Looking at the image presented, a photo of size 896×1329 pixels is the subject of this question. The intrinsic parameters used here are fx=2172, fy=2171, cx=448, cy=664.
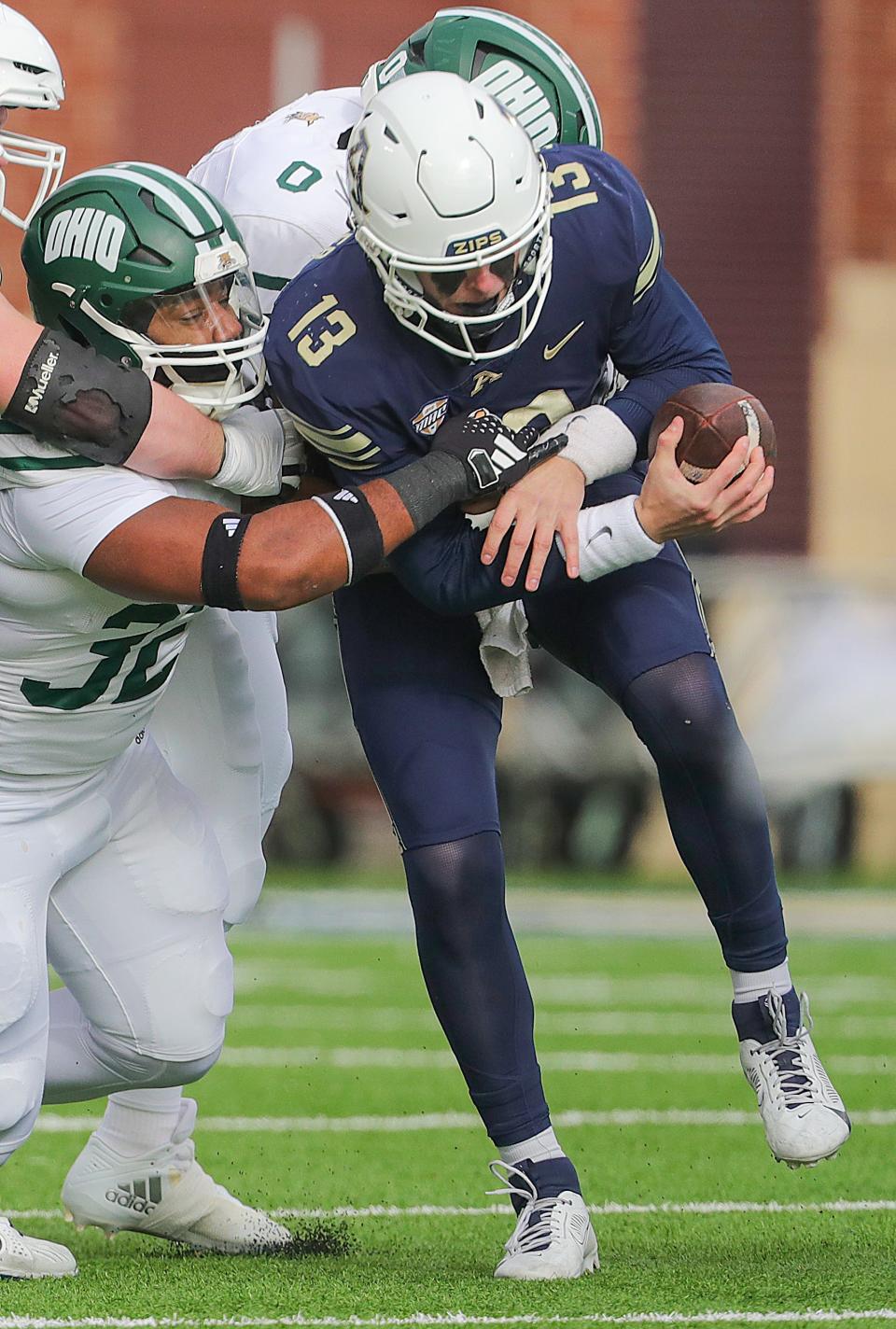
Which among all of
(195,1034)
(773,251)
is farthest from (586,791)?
(195,1034)

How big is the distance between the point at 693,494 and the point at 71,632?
0.95 m

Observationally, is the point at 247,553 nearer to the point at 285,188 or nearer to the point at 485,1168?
the point at 285,188

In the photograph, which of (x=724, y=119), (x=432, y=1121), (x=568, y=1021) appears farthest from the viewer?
(x=724, y=119)

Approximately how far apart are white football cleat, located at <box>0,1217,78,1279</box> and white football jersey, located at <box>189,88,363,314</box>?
1530mm

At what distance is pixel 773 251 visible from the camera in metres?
13.0

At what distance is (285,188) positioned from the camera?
367 centimetres

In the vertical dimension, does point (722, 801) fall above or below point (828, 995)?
above

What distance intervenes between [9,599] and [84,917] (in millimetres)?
568

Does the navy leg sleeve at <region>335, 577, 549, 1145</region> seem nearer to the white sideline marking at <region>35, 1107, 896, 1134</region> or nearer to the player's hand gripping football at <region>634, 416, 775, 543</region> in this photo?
the player's hand gripping football at <region>634, 416, 775, 543</region>

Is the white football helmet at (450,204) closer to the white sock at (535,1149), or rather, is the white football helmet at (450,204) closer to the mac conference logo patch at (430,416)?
the mac conference logo patch at (430,416)

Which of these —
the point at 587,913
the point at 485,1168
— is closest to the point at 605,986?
the point at 587,913

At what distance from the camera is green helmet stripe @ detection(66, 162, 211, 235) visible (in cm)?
315

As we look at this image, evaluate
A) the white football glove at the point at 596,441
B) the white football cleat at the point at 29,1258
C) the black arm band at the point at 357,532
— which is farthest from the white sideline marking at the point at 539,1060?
the black arm band at the point at 357,532

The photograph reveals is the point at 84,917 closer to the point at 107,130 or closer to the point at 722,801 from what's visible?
the point at 722,801
